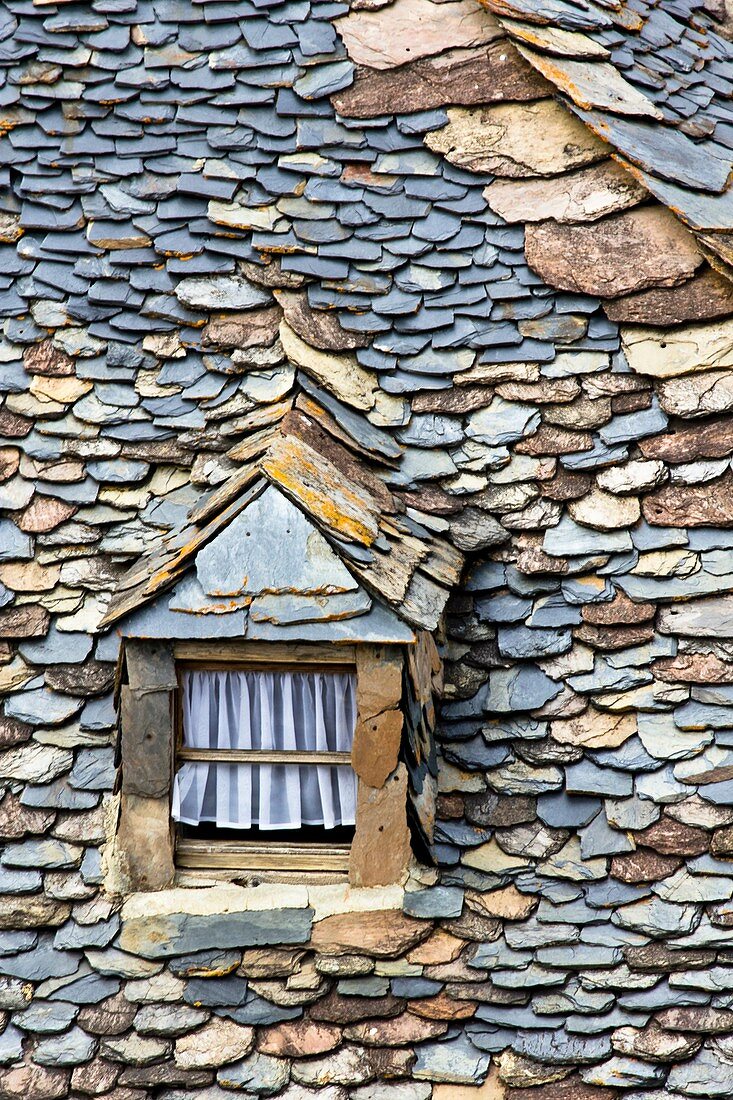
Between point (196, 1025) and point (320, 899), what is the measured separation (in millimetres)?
816

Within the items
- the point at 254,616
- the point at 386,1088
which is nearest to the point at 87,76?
Answer: the point at 254,616

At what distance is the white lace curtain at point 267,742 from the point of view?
219 inches

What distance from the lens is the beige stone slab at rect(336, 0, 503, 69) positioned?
18.5 feet

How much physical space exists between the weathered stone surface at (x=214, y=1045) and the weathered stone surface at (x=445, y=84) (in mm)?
4158

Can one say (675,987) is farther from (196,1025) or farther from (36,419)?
(36,419)

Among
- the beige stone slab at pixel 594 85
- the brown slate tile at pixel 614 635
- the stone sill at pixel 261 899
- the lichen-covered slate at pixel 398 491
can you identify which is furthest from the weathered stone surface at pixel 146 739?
the beige stone slab at pixel 594 85

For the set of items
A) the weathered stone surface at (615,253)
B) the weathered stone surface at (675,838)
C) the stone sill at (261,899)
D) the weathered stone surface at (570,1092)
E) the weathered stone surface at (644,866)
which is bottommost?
the weathered stone surface at (570,1092)

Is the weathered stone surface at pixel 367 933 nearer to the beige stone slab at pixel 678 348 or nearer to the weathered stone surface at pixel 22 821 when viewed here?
the weathered stone surface at pixel 22 821

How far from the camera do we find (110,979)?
5.74 m

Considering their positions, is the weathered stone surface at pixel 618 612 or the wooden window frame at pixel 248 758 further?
the weathered stone surface at pixel 618 612

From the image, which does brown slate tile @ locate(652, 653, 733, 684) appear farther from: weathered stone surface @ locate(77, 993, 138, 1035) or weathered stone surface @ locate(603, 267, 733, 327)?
weathered stone surface @ locate(77, 993, 138, 1035)

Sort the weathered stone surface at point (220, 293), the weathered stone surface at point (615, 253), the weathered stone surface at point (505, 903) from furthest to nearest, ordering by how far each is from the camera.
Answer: the weathered stone surface at point (220, 293), the weathered stone surface at point (505, 903), the weathered stone surface at point (615, 253)

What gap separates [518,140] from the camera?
562 cm

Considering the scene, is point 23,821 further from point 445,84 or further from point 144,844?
point 445,84
